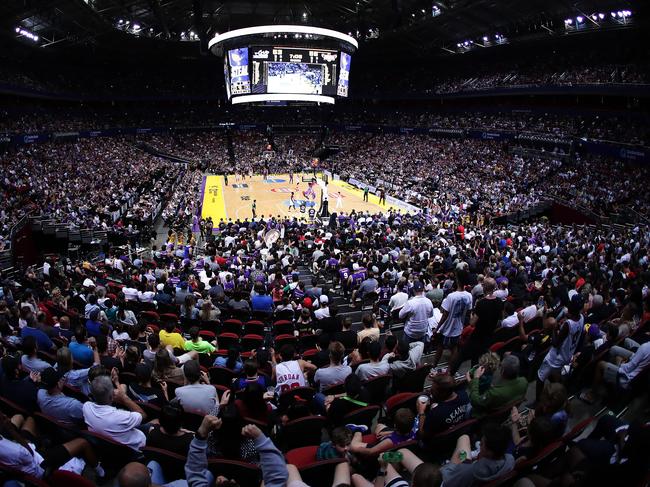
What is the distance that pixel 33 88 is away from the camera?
45.7m

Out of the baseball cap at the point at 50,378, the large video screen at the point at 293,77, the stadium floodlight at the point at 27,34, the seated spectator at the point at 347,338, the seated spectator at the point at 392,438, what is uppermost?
the stadium floodlight at the point at 27,34

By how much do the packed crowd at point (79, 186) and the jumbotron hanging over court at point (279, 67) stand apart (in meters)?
11.7

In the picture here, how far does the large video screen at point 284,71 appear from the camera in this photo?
41.4m

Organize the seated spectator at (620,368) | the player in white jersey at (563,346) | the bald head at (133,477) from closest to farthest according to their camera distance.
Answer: the bald head at (133,477) < the seated spectator at (620,368) < the player in white jersey at (563,346)

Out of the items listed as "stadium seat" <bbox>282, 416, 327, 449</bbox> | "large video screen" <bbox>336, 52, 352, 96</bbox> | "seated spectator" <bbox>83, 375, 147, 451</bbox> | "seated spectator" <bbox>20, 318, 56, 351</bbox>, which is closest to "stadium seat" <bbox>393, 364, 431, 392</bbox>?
"stadium seat" <bbox>282, 416, 327, 449</bbox>

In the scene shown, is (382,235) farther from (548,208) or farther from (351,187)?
(351,187)

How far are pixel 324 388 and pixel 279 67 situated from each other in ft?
133

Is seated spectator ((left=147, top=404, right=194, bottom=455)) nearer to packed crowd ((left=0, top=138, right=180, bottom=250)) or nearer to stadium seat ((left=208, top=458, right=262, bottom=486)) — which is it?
stadium seat ((left=208, top=458, right=262, bottom=486))

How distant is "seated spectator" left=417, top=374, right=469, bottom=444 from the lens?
4562 millimetres

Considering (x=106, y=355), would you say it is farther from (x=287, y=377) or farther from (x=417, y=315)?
(x=417, y=315)

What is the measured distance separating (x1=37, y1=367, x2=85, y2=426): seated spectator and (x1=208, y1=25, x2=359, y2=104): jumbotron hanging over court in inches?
1591

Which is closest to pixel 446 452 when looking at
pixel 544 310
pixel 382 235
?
pixel 544 310

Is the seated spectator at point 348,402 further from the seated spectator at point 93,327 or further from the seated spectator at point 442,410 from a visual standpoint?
the seated spectator at point 93,327

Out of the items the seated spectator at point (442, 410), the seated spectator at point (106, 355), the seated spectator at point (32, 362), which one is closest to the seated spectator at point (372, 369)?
the seated spectator at point (442, 410)
